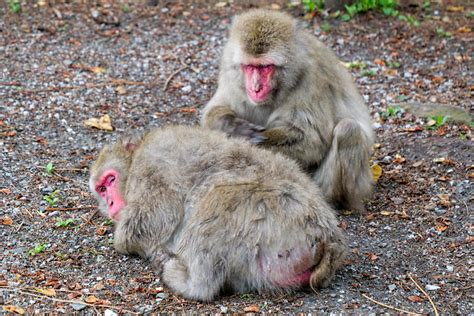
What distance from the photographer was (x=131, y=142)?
5.62 metres

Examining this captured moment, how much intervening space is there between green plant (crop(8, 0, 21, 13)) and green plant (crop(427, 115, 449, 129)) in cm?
539

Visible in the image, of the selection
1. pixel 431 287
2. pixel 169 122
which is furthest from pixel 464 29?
pixel 431 287

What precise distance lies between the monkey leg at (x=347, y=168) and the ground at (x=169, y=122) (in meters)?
0.18

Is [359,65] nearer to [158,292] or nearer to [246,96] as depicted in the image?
[246,96]

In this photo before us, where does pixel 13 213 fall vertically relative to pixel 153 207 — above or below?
below

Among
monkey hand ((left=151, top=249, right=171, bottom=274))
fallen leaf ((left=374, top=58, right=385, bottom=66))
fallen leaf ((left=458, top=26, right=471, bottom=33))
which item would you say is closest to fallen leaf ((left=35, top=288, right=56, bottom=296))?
monkey hand ((left=151, top=249, right=171, bottom=274))

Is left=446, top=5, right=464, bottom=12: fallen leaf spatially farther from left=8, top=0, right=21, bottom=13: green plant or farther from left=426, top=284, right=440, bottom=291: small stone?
left=426, top=284, right=440, bottom=291: small stone

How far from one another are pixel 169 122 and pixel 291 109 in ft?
6.28

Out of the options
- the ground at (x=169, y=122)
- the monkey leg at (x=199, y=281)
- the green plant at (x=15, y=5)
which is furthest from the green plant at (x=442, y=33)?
the monkey leg at (x=199, y=281)

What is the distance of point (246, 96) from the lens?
627 centimetres

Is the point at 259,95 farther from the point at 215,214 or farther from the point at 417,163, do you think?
the point at 417,163

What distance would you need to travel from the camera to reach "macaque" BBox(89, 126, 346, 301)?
470cm

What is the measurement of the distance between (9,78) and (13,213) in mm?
2871

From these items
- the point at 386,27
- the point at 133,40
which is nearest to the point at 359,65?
the point at 386,27
